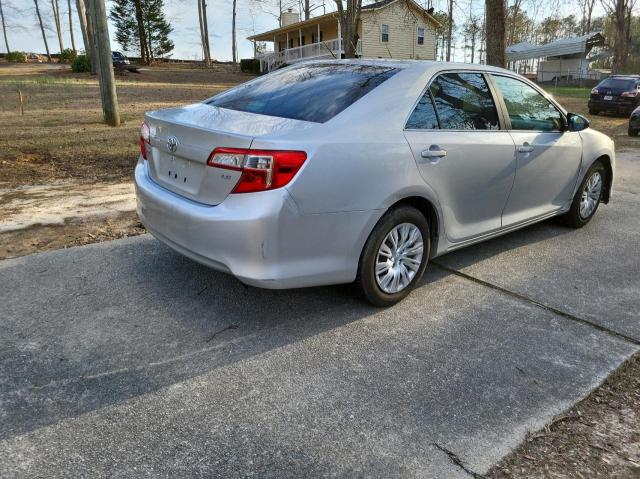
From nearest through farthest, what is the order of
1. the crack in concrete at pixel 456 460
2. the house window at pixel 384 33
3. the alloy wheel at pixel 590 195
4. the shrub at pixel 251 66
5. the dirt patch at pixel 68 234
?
the crack in concrete at pixel 456 460
the dirt patch at pixel 68 234
the alloy wheel at pixel 590 195
the house window at pixel 384 33
the shrub at pixel 251 66

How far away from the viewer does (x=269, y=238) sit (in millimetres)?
2979

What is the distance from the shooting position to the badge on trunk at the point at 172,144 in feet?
11.1

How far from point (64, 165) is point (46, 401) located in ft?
21.0

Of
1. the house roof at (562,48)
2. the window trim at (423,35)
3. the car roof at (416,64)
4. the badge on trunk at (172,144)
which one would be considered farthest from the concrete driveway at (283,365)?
the house roof at (562,48)

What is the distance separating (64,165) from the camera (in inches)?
322

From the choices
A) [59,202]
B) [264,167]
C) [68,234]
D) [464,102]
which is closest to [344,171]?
[264,167]

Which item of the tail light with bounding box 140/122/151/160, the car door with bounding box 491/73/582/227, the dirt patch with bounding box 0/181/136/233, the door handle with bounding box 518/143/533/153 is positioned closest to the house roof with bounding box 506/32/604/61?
the car door with bounding box 491/73/582/227

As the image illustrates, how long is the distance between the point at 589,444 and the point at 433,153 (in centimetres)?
197

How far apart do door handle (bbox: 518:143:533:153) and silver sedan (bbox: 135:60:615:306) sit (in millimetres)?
18

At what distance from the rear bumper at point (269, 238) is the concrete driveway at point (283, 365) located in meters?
0.44

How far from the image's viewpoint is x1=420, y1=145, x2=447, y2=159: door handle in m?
3.59

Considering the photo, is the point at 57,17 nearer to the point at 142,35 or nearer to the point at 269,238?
the point at 142,35

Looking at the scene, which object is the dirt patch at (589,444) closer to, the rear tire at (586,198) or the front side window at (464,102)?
the front side window at (464,102)

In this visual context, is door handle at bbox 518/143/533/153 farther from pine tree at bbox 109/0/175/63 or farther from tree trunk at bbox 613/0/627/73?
pine tree at bbox 109/0/175/63
